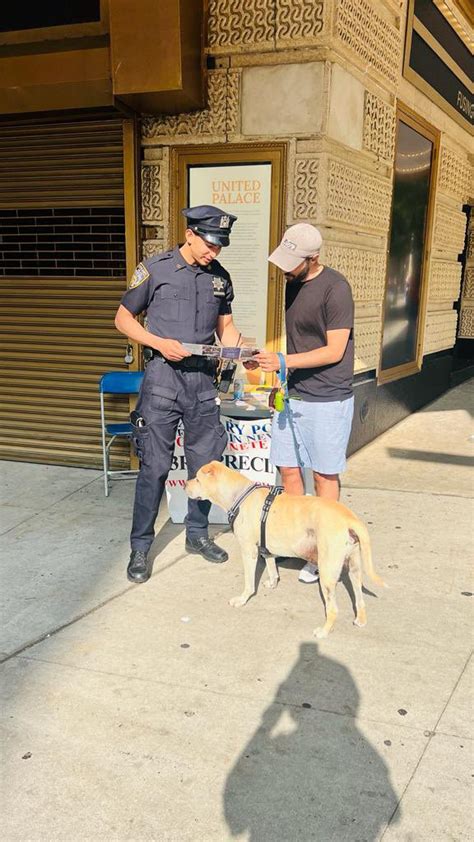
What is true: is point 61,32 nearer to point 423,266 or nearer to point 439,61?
point 439,61

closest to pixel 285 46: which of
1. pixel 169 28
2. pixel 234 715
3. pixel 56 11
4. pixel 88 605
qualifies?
pixel 169 28

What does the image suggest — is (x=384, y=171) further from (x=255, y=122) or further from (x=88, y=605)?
(x=88, y=605)

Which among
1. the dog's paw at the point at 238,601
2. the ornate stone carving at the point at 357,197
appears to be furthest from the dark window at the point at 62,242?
the dog's paw at the point at 238,601

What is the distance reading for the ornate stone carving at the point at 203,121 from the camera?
5073 millimetres

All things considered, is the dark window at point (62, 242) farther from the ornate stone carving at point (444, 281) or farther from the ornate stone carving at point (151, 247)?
the ornate stone carving at point (444, 281)

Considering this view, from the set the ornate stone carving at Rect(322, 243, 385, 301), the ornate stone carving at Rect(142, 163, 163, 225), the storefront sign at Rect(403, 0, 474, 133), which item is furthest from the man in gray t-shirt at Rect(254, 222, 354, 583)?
the storefront sign at Rect(403, 0, 474, 133)

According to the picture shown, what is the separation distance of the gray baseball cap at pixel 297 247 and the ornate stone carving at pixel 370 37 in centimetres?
247

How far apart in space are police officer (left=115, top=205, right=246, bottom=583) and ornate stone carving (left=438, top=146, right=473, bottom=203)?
5.74 metres

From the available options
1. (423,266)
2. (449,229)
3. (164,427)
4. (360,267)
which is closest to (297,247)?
(164,427)

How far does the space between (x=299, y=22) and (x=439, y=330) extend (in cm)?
525

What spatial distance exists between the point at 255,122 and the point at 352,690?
3.97 metres

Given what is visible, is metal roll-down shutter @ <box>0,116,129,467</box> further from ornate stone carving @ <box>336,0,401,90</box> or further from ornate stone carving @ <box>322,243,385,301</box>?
ornate stone carving @ <box>336,0,401,90</box>

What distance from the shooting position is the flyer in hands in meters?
3.60

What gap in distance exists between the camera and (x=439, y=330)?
9.30 m
